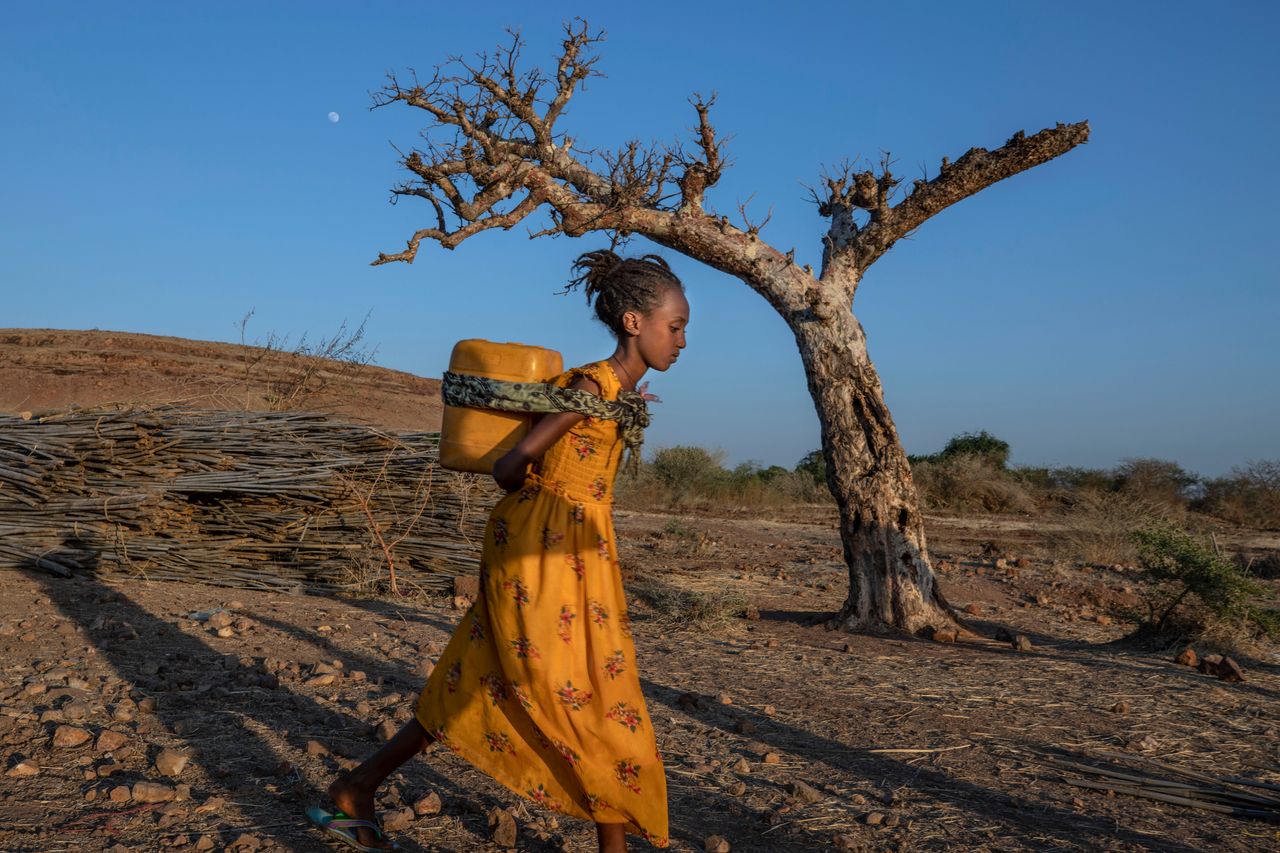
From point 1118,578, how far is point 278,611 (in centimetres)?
772

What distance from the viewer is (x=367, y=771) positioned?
2.77 m

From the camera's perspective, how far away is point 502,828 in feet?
9.59

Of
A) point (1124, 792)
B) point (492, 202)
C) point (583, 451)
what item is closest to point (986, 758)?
point (1124, 792)

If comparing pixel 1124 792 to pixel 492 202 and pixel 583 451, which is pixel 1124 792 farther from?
pixel 492 202

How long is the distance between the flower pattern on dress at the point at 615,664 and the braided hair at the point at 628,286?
0.83 m

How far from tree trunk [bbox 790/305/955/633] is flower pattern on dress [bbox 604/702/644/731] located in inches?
162

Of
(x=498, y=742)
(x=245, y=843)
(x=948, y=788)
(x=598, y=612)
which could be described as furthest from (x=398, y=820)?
(x=948, y=788)

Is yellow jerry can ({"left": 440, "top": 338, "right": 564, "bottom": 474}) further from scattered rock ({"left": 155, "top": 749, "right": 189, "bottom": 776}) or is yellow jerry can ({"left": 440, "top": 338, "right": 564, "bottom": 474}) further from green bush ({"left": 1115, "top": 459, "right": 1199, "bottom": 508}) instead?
green bush ({"left": 1115, "top": 459, "right": 1199, "bottom": 508})

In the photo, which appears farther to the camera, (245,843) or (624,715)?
(245,843)

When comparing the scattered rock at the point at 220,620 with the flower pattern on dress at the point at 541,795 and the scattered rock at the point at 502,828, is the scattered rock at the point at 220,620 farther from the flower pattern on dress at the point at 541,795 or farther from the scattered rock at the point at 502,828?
the flower pattern on dress at the point at 541,795

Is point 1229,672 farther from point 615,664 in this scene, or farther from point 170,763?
point 170,763

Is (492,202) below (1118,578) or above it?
above

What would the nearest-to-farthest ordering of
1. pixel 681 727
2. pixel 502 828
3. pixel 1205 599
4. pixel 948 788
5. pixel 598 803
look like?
pixel 598 803 → pixel 502 828 → pixel 948 788 → pixel 681 727 → pixel 1205 599

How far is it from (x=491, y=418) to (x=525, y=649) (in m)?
0.59
